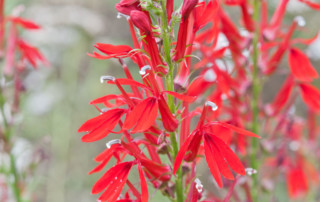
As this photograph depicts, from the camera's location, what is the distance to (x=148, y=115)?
2.20ft

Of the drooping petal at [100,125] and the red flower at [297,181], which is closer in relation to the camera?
the drooping petal at [100,125]

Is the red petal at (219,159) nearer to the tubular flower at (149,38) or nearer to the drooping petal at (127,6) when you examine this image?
the tubular flower at (149,38)

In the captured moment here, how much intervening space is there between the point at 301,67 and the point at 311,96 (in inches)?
5.2

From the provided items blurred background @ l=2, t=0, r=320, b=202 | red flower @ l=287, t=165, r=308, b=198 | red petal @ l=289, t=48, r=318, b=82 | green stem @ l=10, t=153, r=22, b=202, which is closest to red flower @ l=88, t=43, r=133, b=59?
red petal @ l=289, t=48, r=318, b=82

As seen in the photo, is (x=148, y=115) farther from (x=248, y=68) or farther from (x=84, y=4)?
(x=84, y=4)

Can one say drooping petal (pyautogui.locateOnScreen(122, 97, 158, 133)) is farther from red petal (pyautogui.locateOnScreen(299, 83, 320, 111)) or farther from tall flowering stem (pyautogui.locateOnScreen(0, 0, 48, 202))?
tall flowering stem (pyautogui.locateOnScreen(0, 0, 48, 202))

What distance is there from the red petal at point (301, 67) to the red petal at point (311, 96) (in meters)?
0.10

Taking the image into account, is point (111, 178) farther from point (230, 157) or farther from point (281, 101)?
point (281, 101)

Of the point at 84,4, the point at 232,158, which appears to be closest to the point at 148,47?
the point at 232,158

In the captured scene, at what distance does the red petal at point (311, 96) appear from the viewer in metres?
1.16

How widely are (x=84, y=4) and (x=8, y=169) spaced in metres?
3.04

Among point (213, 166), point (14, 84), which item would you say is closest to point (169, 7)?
point (213, 166)

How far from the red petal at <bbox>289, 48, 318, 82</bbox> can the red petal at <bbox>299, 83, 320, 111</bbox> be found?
0.33ft

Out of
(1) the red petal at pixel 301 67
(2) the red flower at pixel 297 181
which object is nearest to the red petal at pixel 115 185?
(1) the red petal at pixel 301 67
